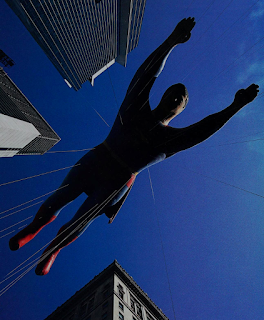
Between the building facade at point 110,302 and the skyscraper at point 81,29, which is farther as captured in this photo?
the skyscraper at point 81,29

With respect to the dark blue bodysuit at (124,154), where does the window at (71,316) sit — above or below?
below

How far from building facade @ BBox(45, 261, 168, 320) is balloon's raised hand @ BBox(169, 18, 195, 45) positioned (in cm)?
2081

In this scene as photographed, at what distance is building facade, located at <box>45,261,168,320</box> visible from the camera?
19.9 metres

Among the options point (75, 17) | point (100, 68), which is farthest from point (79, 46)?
point (100, 68)

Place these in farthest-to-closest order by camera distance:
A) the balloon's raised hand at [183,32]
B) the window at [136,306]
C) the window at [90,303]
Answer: the window at [90,303], the window at [136,306], the balloon's raised hand at [183,32]

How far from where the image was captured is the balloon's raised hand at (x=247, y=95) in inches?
212

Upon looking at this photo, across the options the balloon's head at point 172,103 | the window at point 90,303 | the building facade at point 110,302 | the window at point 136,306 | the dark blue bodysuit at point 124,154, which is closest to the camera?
the dark blue bodysuit at point 124,154

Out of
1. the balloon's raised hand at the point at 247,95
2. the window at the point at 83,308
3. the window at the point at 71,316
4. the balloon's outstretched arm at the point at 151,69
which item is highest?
the balloon's outstretched arm at the point at 151,69

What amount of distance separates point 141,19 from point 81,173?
7271 centimetres

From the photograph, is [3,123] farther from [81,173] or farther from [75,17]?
[75,17]

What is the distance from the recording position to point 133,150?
6238 mm

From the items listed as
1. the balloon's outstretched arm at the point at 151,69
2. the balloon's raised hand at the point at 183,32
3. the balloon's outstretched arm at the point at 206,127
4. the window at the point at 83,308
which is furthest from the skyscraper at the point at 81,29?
the window at the point at 83,308

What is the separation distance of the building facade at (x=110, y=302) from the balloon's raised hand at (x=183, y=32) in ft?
68.3

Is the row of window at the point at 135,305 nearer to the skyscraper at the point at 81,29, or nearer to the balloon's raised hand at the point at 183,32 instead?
the balloon's raised hand at the point at 183,32
